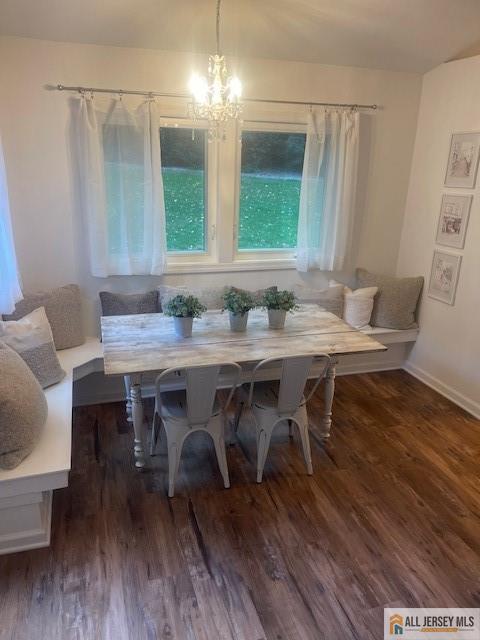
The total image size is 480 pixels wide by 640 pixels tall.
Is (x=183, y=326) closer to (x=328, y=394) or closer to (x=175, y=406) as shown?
(x=175, y=406)

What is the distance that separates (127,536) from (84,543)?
20 centimetres

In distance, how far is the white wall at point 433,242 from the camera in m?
3.27

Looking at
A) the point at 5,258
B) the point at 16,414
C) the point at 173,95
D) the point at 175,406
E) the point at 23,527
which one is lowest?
the point at 23,527

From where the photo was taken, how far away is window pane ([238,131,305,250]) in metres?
3.49

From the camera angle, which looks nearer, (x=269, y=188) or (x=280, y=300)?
(x=280, y=300)

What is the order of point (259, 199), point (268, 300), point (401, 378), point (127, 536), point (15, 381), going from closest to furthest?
point (15, 381)
point (127, 536)
point (268, 300)
point (259, 199)
point (401, 378)

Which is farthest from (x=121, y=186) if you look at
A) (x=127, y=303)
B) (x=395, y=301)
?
(x=395, y=301)

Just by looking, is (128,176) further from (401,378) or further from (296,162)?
(401,378)

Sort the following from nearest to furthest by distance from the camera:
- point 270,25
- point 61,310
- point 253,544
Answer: point 253,544
point 270,25
point 61,310

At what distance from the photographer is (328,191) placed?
355 cm

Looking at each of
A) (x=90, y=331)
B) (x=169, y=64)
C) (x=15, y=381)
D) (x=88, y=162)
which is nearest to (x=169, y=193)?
(x=88, y=162)

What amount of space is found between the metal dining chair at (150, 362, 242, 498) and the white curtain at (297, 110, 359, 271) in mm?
1657

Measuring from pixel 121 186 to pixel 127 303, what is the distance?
0.81 meters

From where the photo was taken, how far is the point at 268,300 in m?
2.71
